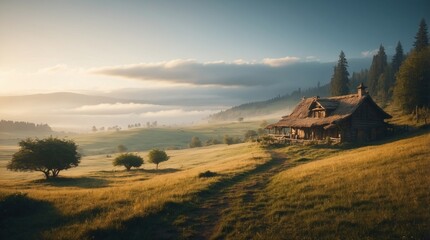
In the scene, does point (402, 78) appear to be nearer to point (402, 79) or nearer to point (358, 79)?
point (402, 79)

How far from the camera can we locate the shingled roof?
164 feet

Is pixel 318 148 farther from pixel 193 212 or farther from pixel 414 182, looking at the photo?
pixel 193 212

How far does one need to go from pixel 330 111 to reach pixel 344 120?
16.7 feet

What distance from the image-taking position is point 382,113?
53531 millimetres

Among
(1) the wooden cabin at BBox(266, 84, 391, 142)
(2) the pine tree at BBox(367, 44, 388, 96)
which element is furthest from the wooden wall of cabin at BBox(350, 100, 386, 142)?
(2) the pine tree at BBox(367, 44, 388, 96)

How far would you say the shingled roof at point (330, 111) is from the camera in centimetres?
5000

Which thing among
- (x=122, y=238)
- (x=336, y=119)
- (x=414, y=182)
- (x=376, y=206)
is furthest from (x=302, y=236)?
(x=336, y=119)

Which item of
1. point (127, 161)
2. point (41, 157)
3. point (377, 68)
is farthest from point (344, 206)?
point (377, 68)

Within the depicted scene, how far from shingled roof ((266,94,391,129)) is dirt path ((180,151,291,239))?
25642mm

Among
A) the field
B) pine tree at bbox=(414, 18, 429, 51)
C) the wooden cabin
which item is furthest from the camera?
pine tree at bbox=(414, 18, 429, 51)

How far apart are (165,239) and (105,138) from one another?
192420mm

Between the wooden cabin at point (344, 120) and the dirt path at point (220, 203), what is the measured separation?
25.5m

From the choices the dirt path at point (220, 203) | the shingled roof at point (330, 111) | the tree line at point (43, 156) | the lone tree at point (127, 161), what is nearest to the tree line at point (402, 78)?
the shingled roof at point (330, 111)

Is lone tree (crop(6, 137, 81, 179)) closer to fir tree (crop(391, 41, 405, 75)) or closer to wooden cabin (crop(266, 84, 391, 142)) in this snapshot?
wooden cabin (crop(266, 84, 391, 142))
